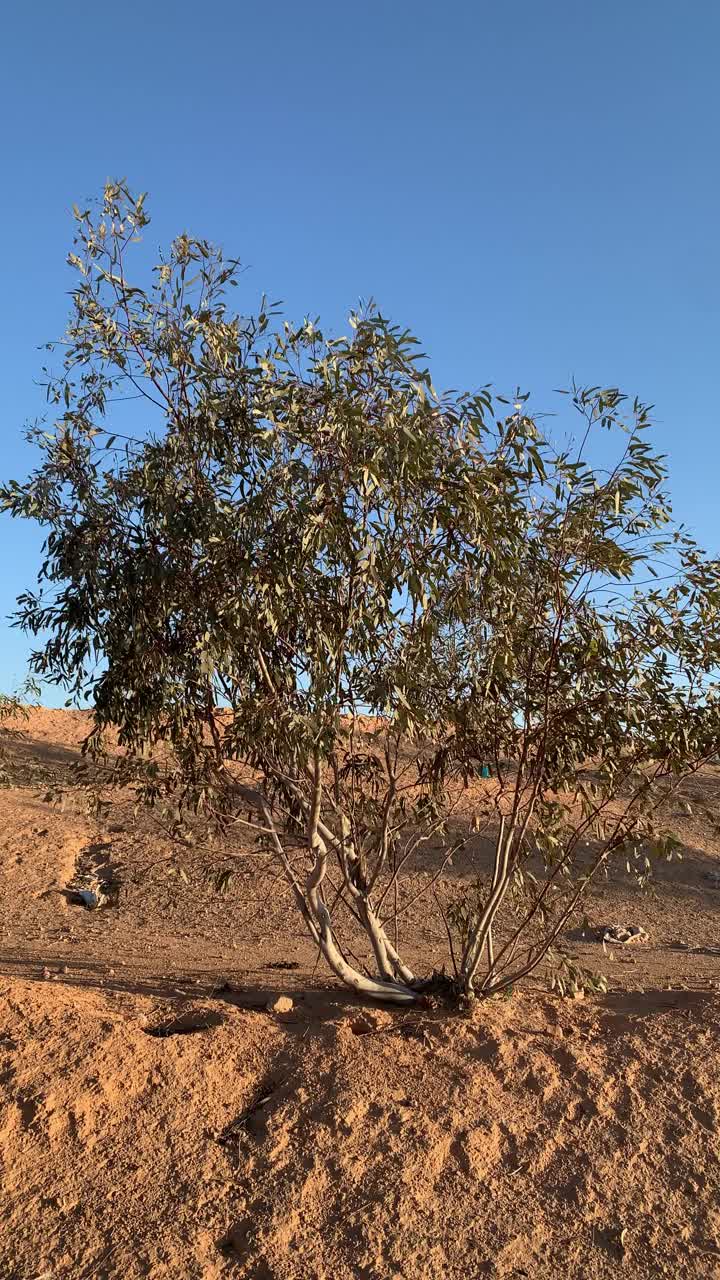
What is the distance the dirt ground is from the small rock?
55mm

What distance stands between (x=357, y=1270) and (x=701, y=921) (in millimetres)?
10628

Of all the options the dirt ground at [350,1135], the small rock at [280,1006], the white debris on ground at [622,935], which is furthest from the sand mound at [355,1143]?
the white debris on ground at [622,935]

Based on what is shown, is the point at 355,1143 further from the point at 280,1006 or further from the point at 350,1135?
the point at 280,1006

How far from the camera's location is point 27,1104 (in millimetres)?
5820

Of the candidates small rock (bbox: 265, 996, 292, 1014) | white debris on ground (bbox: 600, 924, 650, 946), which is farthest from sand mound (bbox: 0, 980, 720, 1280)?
white debris on ground (bbox: 600, 924, 650, 946)

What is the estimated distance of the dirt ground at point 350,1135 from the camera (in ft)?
16.2

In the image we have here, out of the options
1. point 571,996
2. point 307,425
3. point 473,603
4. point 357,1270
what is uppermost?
point 307,425

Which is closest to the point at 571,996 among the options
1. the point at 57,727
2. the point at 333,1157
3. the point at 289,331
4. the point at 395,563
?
the point at 333,1157

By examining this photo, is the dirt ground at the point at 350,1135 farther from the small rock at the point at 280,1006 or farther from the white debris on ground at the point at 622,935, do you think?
the white debris on ground at the point at 622,935

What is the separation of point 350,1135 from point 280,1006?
1.65m

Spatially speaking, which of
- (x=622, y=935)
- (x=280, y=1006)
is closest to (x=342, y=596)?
(x=280, y=1006)

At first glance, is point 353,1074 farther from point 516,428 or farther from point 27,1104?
point 516,428

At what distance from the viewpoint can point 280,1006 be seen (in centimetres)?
718

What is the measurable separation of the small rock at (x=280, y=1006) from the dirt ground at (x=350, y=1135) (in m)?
0.06
